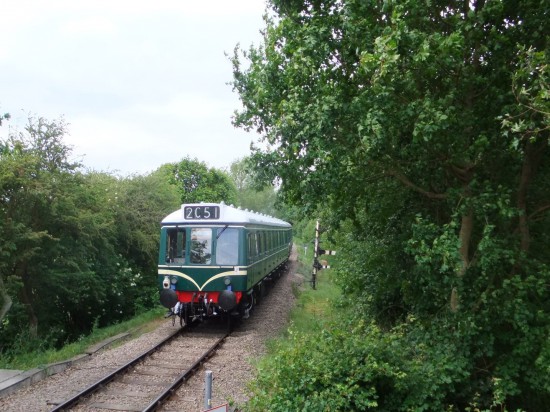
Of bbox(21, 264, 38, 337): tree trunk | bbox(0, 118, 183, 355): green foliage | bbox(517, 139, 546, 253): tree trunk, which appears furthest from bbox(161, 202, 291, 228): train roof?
bbox(517, 139, 546, 253): tree trunk

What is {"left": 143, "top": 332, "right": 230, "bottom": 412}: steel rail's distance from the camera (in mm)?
7010

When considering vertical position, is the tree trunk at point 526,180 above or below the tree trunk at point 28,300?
above

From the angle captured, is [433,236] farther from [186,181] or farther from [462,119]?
[186,181]

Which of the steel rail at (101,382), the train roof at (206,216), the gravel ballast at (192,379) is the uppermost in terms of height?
the train roof at (206,216)

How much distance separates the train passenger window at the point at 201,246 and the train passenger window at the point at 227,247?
214mm

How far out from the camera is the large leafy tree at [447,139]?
238 inches

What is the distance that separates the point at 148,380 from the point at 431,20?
7.12 meters

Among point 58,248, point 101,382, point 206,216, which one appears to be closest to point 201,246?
point 206,216

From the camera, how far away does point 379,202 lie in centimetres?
907

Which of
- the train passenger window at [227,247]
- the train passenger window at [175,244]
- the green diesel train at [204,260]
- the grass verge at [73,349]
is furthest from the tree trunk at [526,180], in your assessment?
the grass verge at [73,349]

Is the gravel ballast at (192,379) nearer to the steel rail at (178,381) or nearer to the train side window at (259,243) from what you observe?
the steel rail at (178,381)

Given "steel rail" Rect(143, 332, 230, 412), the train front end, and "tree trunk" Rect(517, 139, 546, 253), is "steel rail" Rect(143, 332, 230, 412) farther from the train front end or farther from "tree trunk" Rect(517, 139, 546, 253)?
"tree trunk" Rect(517, 139, 546, 253)

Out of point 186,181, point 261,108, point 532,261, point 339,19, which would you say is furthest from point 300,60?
point 186,181

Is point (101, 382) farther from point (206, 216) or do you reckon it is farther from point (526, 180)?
point (526, 180)
